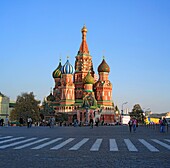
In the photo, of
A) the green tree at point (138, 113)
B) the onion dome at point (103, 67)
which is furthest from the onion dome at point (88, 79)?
the green tree at point (138, 113)

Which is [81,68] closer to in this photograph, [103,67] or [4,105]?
[103,67]

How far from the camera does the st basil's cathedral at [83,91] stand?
90.5 m

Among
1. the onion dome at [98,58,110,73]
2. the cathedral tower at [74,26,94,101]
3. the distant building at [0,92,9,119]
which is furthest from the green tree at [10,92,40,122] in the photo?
the distant building at [0,92,9,119]

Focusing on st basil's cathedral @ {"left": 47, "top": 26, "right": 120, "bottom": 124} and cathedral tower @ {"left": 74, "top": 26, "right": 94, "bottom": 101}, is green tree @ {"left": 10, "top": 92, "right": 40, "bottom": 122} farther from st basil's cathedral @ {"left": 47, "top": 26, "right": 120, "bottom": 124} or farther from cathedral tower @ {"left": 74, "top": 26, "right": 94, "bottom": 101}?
cathedral tower @ {"left": 74, "top": 26, "right": 94, "bottom": 101}

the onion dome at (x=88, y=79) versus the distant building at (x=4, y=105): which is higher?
the onion dome at (x=88, y=79)

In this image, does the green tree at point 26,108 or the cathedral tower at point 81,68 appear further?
the cathedral tower at point 81,68

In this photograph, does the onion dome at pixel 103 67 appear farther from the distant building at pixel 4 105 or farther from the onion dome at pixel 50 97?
the distant building at pixel 4 105

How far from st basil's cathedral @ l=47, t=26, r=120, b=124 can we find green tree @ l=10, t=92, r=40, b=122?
21739mm

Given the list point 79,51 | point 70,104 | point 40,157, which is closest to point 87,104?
point 70,104

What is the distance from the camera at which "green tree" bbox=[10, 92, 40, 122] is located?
2616 inches

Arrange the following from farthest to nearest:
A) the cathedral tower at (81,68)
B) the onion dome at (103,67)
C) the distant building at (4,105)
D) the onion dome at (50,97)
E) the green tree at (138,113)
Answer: the distant building at (4,105), the onion dome at (50,97), the onion dome at (103,67), the cathedral tower at (81,68), the green tree at (138,113)

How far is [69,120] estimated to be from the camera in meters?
91.9

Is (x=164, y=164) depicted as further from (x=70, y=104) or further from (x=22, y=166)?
(x=70, y=104)

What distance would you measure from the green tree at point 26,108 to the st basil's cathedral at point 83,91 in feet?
71.3
